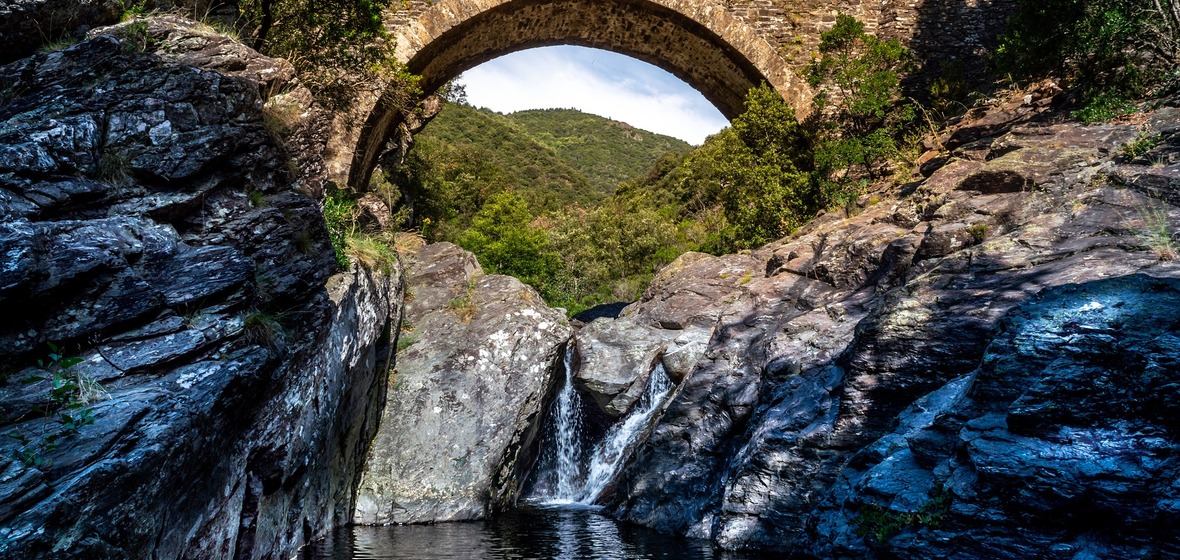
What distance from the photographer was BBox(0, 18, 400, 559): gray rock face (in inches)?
136

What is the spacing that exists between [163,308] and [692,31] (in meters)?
10.2

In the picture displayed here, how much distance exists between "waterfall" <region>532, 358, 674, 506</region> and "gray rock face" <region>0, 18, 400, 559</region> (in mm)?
3600

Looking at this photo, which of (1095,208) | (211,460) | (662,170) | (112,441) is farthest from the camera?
(662,170)

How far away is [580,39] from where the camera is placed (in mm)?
13484

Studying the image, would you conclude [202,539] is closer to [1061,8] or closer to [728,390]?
[728,390]

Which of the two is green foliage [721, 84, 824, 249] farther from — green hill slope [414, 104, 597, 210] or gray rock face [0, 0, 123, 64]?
green hill slope [414, 104, 597, 210]

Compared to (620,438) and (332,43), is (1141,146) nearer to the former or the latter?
(620,438)

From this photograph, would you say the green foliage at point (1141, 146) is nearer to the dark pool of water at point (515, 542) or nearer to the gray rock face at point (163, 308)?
the dark pool of water at point (515, 542)

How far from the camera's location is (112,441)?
3.47 metres

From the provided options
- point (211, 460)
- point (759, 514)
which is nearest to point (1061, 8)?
point (759, 514)

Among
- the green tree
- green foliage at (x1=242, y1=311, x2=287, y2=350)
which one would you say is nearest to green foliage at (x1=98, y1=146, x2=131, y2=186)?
green foliage at (x1=242, y1=311, x2=287, y2=350)

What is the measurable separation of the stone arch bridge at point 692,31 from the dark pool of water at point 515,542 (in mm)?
6609

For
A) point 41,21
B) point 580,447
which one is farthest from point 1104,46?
point 41,21

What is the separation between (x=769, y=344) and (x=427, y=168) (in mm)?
18756
